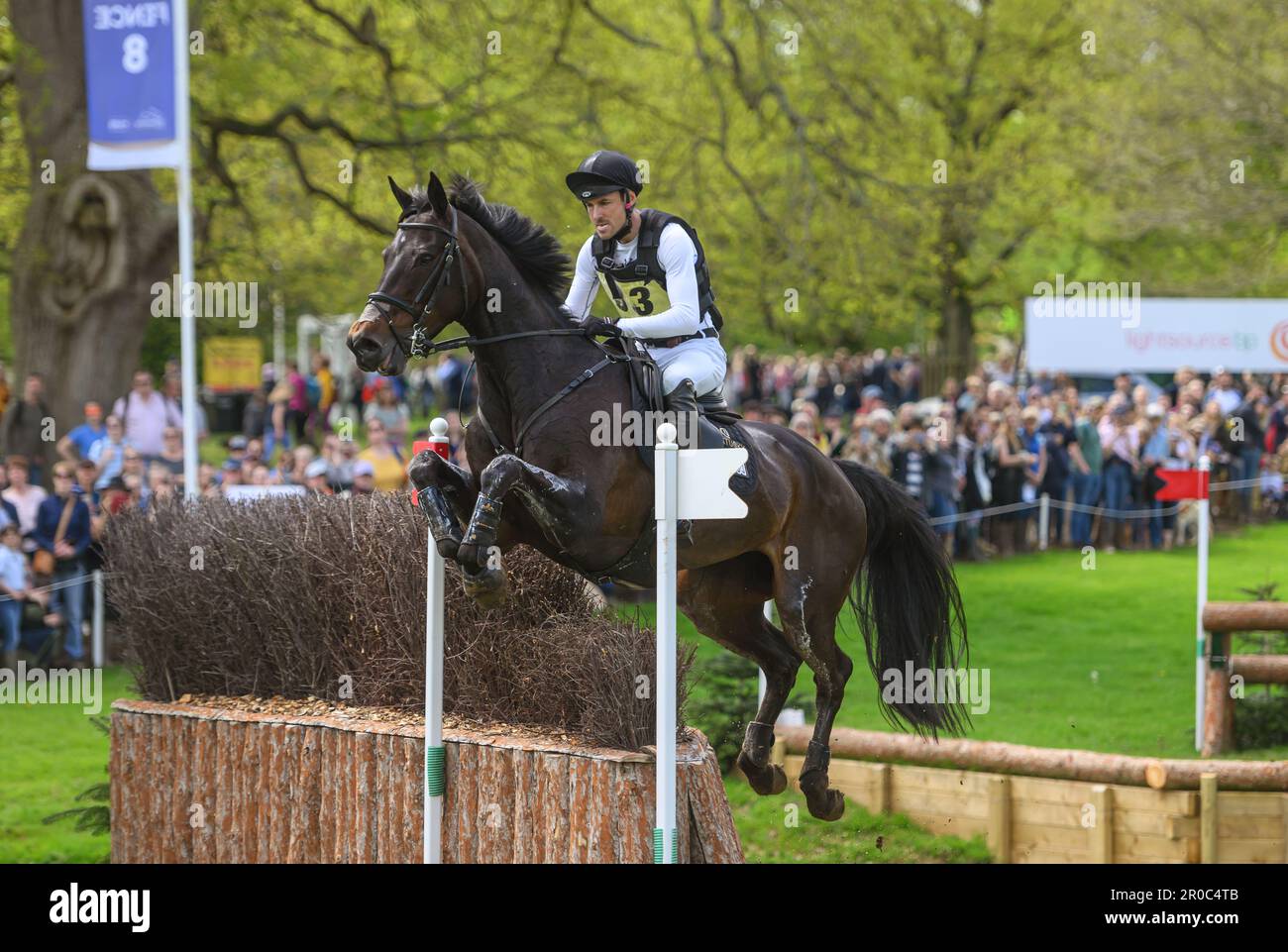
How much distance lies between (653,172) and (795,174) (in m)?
1.53

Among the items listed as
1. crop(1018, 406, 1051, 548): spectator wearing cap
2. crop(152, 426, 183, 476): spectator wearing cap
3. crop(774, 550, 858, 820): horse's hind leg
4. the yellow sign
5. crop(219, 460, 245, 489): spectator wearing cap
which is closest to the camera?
crop(774, 550, 858, 820): horse's hind leg

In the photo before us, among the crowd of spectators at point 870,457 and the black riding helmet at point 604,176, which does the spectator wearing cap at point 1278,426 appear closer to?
the crowd of spectators at point 870,457

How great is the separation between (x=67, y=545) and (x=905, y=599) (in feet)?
23.7

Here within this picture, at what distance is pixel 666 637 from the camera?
5488mm

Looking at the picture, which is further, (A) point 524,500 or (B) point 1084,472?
(B) point 1084,472

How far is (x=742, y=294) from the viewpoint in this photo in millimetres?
16500

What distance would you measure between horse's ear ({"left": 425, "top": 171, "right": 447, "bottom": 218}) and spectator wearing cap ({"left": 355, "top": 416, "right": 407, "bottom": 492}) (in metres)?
6.37

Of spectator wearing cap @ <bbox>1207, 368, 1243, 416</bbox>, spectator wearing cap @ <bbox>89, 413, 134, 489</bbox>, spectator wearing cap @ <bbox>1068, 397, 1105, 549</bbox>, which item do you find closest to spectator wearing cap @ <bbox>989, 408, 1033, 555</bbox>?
spectator wearing cap @ <bbox>1068, 397, 1105, 549</bbox>

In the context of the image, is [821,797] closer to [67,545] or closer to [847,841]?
[847,841]

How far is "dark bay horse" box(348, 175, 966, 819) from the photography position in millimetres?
5895

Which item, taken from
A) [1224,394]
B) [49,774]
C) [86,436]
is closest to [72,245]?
[86,436]

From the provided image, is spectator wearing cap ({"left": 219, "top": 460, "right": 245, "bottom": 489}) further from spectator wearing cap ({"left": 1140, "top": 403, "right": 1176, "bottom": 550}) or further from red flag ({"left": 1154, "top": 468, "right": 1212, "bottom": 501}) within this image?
spectator wearing cap ({"left": 1140, "top": 403, "right": 1176, "bottom": 550})

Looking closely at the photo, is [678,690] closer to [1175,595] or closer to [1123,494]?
[1175,595]
